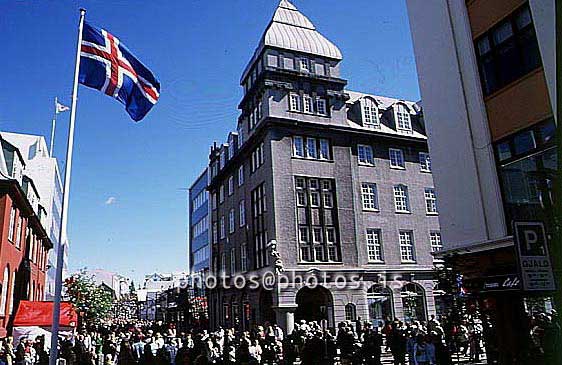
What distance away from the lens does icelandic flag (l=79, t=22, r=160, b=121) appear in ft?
41.0

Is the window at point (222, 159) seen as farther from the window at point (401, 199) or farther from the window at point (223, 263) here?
the window at point (401, 199)

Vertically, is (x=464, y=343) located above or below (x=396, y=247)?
below

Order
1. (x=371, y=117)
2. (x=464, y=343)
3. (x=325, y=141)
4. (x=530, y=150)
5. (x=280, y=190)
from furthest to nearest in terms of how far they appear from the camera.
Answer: (x=371, y=117) → (x=325, y=141) → (x=280, y=190) → (x=464, y=343) → (x=530, y=150)

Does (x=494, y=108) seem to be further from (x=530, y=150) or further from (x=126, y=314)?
(x=126, y=314)

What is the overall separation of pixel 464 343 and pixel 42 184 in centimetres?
5229

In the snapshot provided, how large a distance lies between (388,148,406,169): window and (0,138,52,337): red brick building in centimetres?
2698

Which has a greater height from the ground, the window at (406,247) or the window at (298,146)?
the window at (298,146)

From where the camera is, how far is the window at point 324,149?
36531 millimetres

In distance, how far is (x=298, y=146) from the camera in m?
35.8

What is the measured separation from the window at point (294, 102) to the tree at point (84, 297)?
3152 centimetres

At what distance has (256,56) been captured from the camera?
37.7 metres

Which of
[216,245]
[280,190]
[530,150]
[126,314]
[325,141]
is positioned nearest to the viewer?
[530,150]

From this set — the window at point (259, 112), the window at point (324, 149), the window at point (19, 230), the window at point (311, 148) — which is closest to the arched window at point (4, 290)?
the window at point (19, 230)

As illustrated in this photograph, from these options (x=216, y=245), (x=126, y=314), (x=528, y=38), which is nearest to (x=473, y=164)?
(x=528, y=38)
